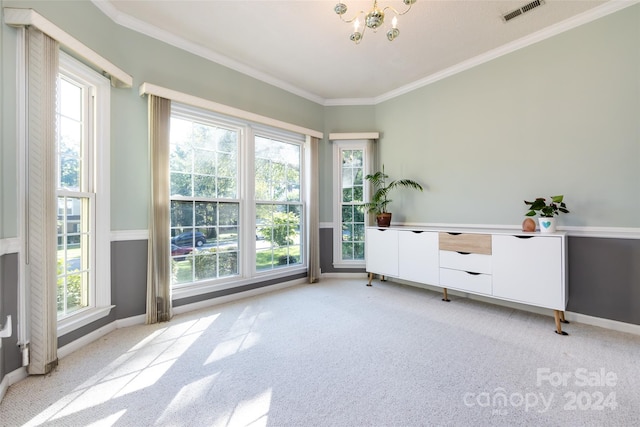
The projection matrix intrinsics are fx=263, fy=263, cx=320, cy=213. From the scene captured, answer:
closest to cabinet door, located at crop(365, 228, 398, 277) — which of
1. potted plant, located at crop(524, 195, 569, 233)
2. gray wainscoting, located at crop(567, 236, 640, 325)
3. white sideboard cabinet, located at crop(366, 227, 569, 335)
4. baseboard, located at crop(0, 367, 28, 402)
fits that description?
white sideboard cabinet, located at crop(366, 227, 569, 335)

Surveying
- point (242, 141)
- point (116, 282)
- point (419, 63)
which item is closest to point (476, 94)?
point (419, 63)

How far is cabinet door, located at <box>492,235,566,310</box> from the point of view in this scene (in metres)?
2.28

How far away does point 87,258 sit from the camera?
2.30 m

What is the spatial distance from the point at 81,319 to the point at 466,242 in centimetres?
360

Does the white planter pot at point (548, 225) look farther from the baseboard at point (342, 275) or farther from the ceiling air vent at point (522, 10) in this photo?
the baseboard at point (342, 275)

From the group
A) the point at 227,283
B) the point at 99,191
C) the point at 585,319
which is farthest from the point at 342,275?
the point at 99,191

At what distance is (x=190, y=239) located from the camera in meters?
2.94

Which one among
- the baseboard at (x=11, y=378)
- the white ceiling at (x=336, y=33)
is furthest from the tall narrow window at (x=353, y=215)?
the baseboard at (x=11, y=378)

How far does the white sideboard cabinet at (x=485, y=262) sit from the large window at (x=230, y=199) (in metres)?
1.45

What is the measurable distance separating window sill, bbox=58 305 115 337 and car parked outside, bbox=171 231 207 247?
0.80 meters

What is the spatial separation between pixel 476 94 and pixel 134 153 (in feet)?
12.7

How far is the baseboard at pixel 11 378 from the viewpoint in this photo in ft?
5.02

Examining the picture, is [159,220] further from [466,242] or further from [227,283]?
[466,242]

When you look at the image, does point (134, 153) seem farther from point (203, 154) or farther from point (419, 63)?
point (419, 63)
